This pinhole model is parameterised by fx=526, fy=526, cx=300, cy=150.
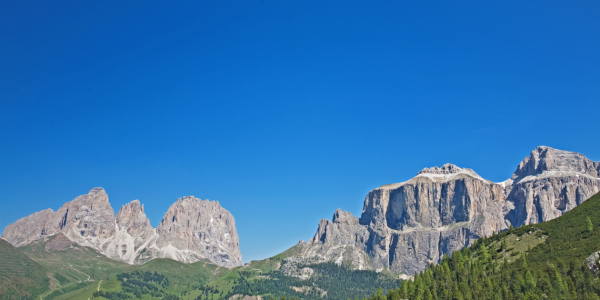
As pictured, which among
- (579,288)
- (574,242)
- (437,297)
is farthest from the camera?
(574,242)

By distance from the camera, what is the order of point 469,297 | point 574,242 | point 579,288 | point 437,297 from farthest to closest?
point 574,242, point 437,297, point 469,297, point 579,288

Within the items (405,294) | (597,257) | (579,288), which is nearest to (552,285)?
(579,288)

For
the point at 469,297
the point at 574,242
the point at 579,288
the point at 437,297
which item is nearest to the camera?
the point at 579,288

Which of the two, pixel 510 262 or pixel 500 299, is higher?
pixel 510 262

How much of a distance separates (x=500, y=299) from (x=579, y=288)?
22453 millimetres

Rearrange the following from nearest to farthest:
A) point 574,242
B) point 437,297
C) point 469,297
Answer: point 469,297, point 437,297, point 574,242

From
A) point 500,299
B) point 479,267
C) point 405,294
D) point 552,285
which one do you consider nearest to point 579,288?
point 552,285

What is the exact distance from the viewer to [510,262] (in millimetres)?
196625

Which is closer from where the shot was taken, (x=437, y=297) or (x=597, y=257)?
(x=597, y=257)

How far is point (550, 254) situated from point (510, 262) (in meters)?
14.6

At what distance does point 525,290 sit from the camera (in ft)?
537

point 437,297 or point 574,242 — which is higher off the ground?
point 574,242

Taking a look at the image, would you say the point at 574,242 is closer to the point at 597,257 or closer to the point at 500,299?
the point at 597,257

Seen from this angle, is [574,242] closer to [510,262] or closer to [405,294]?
Result: [510,262]
